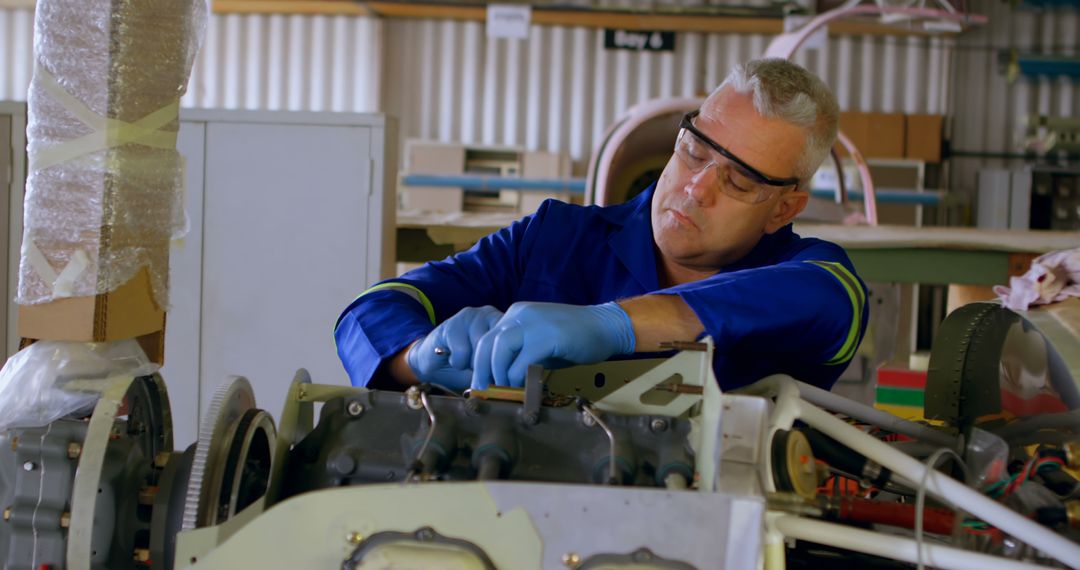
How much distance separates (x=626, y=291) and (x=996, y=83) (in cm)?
691

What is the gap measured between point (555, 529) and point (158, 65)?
93 cm

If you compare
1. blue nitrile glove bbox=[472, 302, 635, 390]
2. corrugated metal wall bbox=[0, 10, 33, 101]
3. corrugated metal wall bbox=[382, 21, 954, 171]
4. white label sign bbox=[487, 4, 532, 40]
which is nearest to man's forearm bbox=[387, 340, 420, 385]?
blue nitrile glove bbox=[472, 302, 635, 390]

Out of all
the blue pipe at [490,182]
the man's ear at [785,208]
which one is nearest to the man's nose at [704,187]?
the man's ear at [785,208]

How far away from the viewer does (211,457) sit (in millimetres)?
1033

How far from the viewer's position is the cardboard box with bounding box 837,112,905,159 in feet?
24.3

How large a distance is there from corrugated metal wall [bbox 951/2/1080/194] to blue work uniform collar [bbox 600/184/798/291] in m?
6.48

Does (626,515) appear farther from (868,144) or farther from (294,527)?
(868,144)

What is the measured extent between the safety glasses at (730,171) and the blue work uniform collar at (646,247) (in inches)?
5.8

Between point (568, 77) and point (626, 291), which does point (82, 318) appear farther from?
point (568, 77)

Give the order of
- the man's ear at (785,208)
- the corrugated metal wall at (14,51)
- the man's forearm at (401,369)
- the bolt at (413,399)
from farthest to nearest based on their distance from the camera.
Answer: the corrugated metal wall at (14,51) < the man's ear at (785,208) < the man's forearm at (401,369) < the bolt at (413,399)

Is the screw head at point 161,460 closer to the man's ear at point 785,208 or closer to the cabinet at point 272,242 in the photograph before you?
the man's ear at point 785,208

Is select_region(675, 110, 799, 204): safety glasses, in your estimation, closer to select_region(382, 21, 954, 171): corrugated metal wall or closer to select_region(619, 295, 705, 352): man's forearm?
select_region(619, 295, 705, 352): man's forearm

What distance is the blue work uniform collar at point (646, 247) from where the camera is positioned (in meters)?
1.73

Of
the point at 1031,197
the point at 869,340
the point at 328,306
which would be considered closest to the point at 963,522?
the point at 328,306
